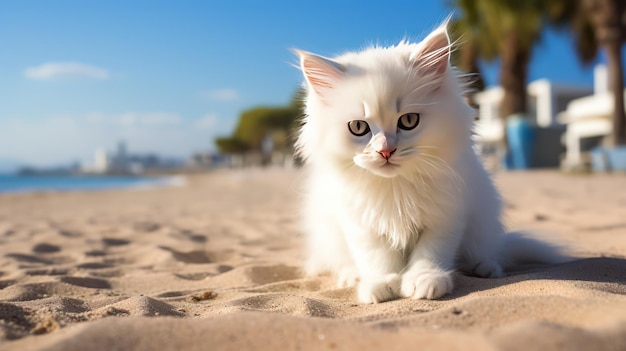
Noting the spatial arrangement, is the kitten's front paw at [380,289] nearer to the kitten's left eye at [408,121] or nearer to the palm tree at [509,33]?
the kitten's left eye at [408,121]

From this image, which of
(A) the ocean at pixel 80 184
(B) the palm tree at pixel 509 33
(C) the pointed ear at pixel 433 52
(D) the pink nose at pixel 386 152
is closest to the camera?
(D) the pink nose at pixel 386 152

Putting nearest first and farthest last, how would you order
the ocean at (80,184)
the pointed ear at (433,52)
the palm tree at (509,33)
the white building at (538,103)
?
1. the pointed ear at (433,52)
2. the palm tree at (509,33)
3. the ocean at (80,184)
4. the white building at (538,103)

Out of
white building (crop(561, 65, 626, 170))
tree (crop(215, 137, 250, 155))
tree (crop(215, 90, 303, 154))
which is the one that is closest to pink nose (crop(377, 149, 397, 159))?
white building (crop(561, 65, 626, 170))

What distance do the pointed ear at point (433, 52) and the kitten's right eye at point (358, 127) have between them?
33cm

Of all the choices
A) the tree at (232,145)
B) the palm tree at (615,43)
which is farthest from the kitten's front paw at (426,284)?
the tree at (232,145)

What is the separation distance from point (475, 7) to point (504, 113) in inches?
149

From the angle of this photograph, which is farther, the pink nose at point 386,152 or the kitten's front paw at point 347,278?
the kitten's front paw at point 347,278

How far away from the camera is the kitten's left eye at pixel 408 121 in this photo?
196cm

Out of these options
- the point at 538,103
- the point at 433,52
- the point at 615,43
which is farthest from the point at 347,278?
the point at 538,103

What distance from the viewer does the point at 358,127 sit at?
78.6 inches

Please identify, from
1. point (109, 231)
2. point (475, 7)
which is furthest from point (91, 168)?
point (109, 231)

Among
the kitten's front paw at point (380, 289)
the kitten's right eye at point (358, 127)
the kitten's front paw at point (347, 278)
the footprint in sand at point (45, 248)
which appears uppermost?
the kitten's right eye at point (358, 127)

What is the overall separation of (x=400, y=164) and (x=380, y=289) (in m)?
0.49

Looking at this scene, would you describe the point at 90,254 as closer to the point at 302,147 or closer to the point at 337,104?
the point at 302,147
